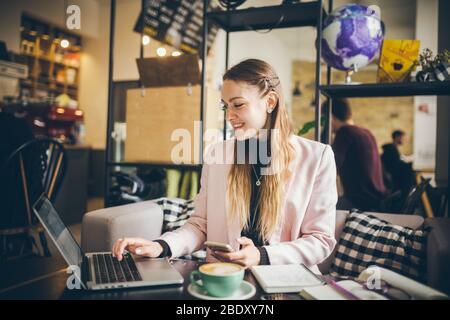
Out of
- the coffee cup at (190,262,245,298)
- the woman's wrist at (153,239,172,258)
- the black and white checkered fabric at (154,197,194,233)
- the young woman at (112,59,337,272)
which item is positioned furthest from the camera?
the black and white checkered fabric at (154,197,194,233)

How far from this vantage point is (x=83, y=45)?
6559mm

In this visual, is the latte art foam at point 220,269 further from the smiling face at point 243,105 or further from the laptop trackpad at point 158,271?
the smiling face at point 243,105

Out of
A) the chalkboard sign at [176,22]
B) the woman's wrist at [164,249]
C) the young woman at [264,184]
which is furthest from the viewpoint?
the chalkboard sign at [176,22]

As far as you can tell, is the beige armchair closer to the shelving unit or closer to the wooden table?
the wooden table

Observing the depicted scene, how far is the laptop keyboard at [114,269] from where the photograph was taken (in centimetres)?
84

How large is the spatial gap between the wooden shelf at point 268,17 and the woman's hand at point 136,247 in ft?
4.21

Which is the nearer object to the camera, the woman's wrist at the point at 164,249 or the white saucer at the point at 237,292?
the white saucer at the point at 237,292

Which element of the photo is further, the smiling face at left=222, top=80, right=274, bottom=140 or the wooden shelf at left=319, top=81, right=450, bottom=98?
the wooden shelf at left=319, top=81, right=450, bottom=98

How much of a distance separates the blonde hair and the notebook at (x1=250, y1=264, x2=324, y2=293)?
1.19 ft

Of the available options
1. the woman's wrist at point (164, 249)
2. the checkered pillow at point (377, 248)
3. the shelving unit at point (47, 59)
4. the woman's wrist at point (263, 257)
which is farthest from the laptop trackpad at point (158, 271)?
the shelving unit at point (47, 59)

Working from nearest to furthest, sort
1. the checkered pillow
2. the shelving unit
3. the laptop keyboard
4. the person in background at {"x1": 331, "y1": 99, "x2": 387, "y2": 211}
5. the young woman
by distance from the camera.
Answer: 1. the laptop keyboard
2. the young woman
3. the checkered pillow
4. the person in background at {"x1": 331, "y1": 99, "x2": 387, "y2": 211}
5. the shelving unit

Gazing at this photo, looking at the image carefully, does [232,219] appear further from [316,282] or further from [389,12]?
[389,12]

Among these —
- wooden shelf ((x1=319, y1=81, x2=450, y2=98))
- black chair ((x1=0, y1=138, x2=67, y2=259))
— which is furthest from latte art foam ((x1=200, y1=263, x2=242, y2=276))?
black chair ((x1=0, y1=138, x2=67, y2=259))

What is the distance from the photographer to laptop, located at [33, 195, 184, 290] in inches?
32.4
